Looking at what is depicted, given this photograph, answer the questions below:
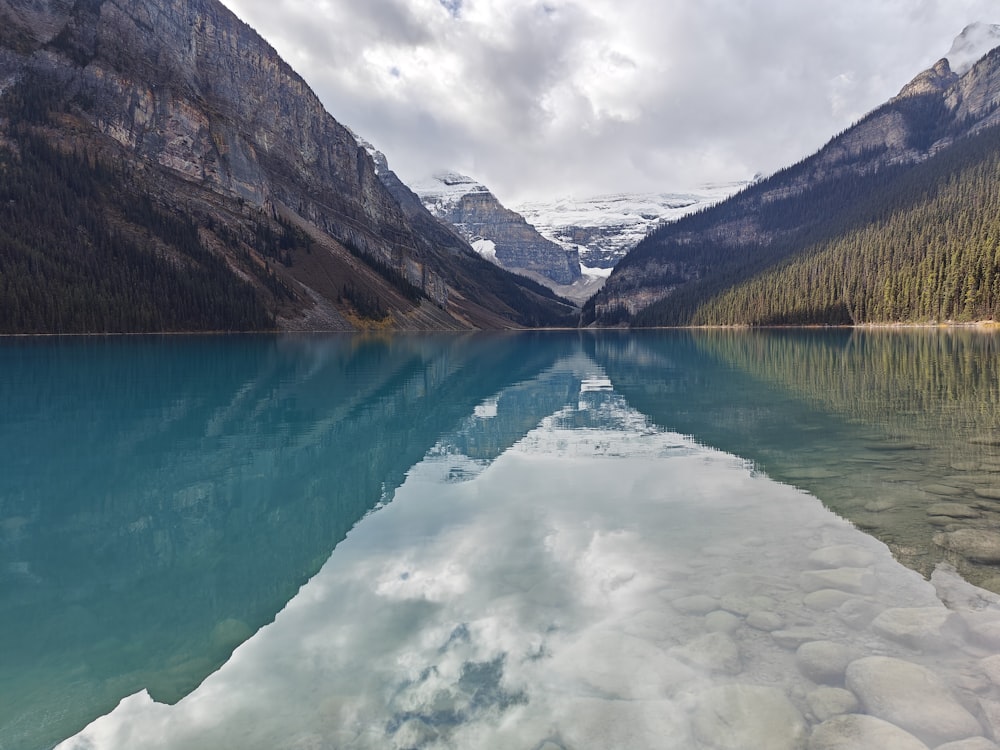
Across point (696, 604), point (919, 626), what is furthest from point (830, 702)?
point (696, 604)

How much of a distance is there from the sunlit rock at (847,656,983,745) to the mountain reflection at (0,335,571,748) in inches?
303

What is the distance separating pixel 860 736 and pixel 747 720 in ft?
3.29

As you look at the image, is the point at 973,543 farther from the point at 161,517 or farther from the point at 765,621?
the point at 161,517

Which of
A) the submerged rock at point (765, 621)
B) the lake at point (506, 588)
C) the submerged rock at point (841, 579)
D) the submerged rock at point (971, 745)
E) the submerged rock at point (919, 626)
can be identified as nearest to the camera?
the submerged rock at point (971, 745)

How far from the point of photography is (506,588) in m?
9.82

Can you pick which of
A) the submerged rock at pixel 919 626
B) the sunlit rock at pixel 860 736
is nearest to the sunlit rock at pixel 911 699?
the sunlit rock at pixel 860 736

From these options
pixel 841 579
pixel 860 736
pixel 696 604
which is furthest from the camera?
pixel 841 579

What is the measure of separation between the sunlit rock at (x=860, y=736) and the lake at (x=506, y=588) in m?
0.03

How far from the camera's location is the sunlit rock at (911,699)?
18.9 feet

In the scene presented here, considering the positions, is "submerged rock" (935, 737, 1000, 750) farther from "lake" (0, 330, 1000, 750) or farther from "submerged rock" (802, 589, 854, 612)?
"submerged rock" (802, 589, 854, 612)

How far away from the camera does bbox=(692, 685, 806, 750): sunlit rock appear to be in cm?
580

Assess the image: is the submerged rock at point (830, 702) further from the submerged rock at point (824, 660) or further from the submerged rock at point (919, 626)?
the submerged rock at point (919, 626)

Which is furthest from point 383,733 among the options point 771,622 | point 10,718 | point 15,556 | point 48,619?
point 15,556

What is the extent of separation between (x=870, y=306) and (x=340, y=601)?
157068 mm
